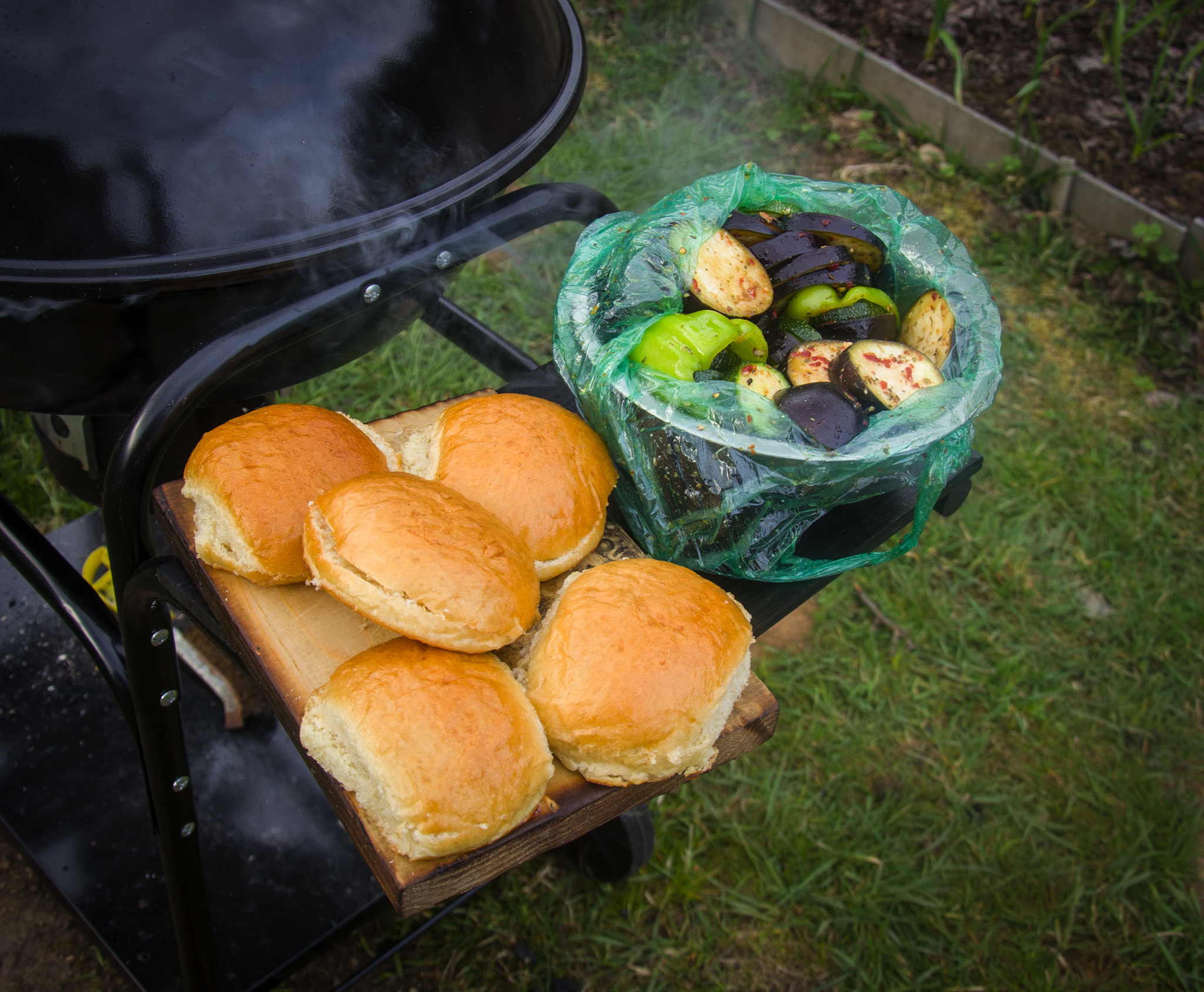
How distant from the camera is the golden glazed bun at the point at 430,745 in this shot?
938 mm

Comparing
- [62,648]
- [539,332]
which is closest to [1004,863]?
[539,332]

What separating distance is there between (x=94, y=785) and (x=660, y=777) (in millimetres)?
1789

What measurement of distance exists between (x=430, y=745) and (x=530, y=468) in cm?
44

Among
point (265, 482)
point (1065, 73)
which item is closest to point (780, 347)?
point (265, 482)

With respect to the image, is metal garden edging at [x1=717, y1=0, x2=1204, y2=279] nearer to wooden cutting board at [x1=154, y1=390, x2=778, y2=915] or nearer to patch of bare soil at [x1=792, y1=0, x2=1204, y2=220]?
patch of bare soil at [x1=792, y1=0, x2=1204, y2=220]

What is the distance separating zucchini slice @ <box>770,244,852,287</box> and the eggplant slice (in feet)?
0.14

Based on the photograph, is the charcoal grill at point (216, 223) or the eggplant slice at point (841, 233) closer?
the charcoal grill at point (216, 223)

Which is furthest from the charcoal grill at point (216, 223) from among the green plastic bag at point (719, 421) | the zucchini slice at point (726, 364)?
the zucchini slice at point (726, 364)

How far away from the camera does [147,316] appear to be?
1.20 metres

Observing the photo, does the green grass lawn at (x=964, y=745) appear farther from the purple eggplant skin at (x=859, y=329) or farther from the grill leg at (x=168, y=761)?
the purple eggplant skin at (x=859, y=329)

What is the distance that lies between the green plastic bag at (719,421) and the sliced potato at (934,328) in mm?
39

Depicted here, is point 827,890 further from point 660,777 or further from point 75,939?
point 75,939

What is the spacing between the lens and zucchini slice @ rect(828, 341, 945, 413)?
1.37 m

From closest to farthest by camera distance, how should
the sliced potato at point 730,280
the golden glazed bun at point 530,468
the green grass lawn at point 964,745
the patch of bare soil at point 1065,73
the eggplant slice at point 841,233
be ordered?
the golden glazed bun at point 530,468
the sliced potato at point 730,280
the eggplant slice at point 841,233
the green grass lawn at point 964,745
the patch of bare soil at point 1065,73
